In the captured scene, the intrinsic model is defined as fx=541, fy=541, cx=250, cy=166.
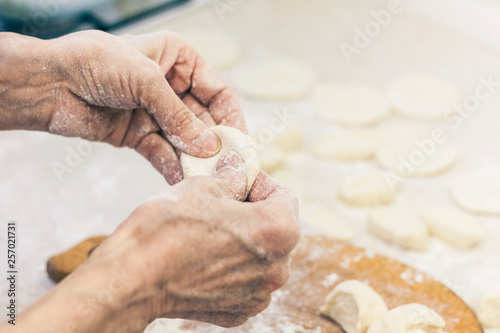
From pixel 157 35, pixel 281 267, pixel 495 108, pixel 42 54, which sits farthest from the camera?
pixel 495 108

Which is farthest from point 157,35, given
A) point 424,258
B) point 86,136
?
point 424,258

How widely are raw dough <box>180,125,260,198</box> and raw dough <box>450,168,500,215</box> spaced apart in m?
1.05

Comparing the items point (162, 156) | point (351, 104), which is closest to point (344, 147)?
point (351, 104)

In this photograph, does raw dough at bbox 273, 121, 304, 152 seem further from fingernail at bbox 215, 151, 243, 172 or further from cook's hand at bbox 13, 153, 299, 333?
cook's hand at bbox 13, 153, 299, 333

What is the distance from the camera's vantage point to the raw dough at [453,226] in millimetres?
1753

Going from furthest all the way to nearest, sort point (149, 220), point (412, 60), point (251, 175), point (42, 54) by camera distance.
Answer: point (412, 60) → point (42, 54) → point (251, 175) → point (149, 220)

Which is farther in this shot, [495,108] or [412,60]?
[412,60]

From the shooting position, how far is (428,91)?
2461 millimetres

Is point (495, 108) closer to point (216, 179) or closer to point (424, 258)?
point (424, 258)

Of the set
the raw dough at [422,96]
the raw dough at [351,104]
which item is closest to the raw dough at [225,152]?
the raw dough at [351,104]

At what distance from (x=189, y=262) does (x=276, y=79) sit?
1.77 m

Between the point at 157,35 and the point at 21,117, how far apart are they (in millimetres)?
412

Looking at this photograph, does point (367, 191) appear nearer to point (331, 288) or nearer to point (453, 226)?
point (453, 226)

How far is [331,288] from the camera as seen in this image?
4.71ft
